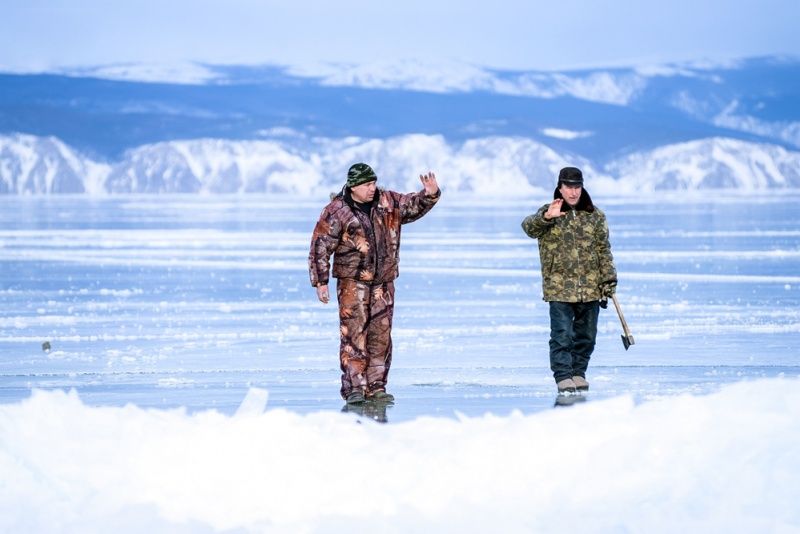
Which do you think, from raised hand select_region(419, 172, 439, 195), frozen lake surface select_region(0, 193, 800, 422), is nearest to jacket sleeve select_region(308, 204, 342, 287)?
raised hand select_region(419, 172, 439, 195)

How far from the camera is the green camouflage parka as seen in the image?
7941mm

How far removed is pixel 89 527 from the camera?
5027mm

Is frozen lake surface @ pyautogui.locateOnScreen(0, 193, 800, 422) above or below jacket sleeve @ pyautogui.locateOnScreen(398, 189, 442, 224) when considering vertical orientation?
below

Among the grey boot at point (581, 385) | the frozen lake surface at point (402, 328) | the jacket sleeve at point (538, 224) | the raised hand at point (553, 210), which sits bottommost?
the frozen lake surface at point (402, 328)

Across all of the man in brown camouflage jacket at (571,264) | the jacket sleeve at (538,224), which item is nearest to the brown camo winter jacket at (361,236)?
the jacket sleeve at (538,224)

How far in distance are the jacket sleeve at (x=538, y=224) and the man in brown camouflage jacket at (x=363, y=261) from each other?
56 centimetres

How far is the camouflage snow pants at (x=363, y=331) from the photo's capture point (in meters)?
7.73

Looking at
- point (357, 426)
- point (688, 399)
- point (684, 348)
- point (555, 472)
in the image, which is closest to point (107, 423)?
point (357, 426)

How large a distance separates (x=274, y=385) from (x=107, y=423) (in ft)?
8.09

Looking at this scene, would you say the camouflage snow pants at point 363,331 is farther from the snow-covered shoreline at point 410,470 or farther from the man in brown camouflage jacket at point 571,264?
the snow-covered shoreline at point 410,470

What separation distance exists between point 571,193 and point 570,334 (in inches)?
32.9

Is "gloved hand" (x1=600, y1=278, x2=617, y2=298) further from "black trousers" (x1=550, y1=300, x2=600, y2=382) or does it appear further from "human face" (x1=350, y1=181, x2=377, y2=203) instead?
"human face" (x1=350, y1=181, x2=377, y2=203)

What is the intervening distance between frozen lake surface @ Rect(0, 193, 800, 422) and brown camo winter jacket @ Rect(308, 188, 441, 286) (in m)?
0.76

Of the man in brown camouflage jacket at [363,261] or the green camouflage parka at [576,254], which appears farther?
the green camouflage parka at [576,254]
